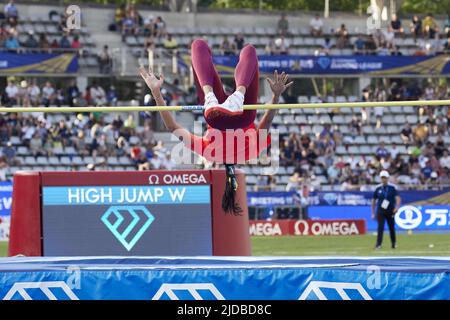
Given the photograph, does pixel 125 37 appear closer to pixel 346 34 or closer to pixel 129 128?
pixel 129 128

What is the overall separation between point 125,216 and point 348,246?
6096 mm

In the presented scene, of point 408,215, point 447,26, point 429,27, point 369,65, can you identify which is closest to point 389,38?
point 369,65

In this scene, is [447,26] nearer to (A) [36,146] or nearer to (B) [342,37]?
(B) [342,37]

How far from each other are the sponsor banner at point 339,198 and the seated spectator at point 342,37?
6.43m

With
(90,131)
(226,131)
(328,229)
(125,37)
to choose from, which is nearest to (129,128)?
(90,131)

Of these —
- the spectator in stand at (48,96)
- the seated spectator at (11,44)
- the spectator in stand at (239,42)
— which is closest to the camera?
the spectator in stand at (48,96)

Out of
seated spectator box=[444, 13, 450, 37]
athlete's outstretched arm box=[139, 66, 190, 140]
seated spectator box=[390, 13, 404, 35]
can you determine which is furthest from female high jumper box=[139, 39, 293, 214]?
seated spectator box=[444, 13, 450, 37]

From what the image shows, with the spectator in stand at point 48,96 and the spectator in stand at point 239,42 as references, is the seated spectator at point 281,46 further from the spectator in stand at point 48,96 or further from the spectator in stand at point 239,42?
the spectator in stand at point 48,96

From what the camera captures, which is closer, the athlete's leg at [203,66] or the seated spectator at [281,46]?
the athlete's leg at [203,66]

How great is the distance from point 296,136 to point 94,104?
4.62 meters

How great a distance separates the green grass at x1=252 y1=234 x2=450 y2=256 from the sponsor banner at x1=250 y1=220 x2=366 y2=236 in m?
0.61

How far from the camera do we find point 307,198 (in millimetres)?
22906

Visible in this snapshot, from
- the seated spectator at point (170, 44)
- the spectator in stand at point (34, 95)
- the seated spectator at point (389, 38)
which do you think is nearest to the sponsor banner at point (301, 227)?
the spectator in stand at point (34, 95)

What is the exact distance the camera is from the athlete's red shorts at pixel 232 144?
9688 mm
